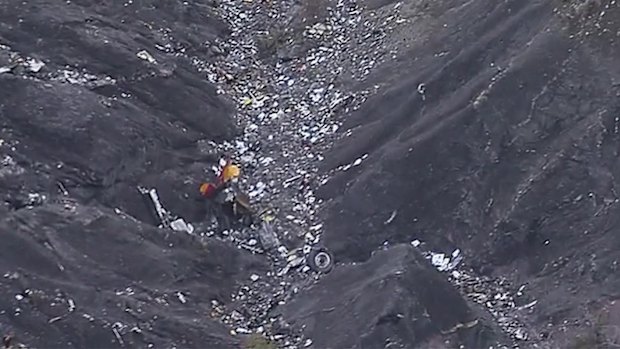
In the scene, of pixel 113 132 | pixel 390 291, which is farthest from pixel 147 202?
pixel 390 291

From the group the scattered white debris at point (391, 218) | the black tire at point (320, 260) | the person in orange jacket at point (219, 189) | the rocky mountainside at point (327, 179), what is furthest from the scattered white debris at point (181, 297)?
the scattered white debris at point (391, 218)

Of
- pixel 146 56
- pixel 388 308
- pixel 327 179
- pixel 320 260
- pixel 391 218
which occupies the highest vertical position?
pixel 146 56

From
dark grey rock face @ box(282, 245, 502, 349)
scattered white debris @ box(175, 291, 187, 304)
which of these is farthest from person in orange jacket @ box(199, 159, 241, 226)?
dark grey rock face @ box(282, 245, 502, 349)

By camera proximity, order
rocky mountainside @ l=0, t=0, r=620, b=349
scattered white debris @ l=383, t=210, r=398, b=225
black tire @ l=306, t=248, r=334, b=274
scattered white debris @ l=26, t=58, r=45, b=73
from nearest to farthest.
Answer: rocky mountainside @ l=0, t=0, r=620, b=349 → black tire @ l=306, t=248, r=334, b=274 → scattered white debris @ l=383, t=210, r=398, b=225 → scattered white debris @ l=26, t=58, r=45, b=73

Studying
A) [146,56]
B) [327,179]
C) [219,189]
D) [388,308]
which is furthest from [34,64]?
[388,308]

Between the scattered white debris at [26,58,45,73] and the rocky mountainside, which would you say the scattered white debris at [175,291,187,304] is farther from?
the scattered white debris at [26,58,45,73]

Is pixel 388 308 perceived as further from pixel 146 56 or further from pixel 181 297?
pixel 146 56

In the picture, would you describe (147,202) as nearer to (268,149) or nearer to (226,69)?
(268,149)

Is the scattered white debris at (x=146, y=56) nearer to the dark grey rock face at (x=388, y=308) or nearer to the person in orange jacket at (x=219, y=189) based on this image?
the person in orange jacket at (x=219, y=189)
